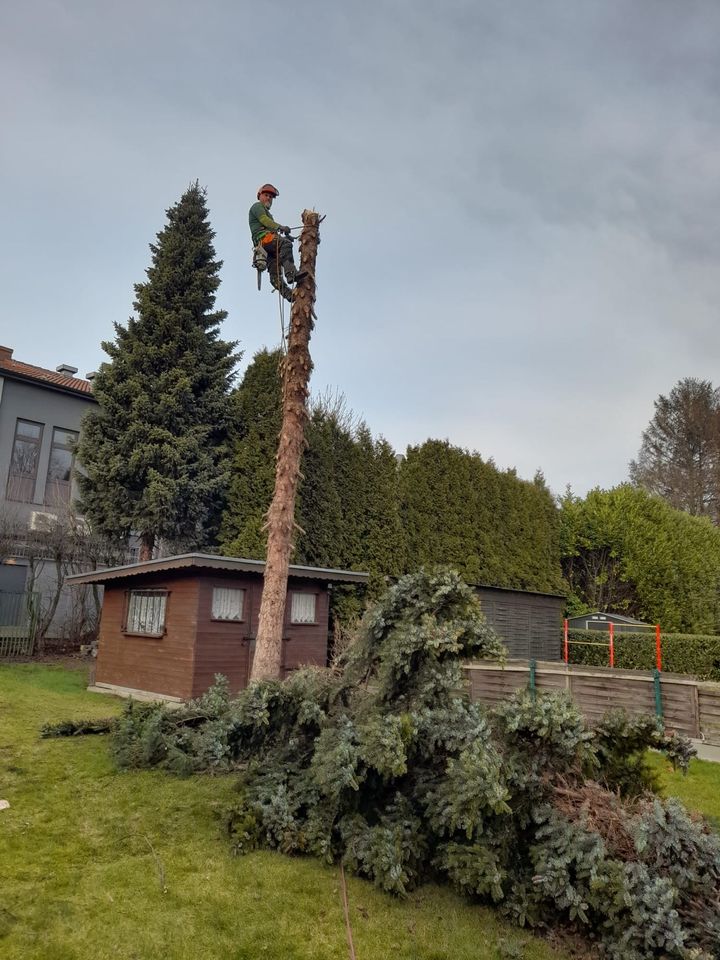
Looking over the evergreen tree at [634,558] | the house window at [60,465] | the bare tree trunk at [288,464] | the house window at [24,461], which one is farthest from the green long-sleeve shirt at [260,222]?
the house window at [24,461]

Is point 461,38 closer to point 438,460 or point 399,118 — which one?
point 399,118

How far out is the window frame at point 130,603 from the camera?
10.9m

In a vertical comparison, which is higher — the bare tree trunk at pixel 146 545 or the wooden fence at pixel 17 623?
the bare tree trunk at pixel 146 545

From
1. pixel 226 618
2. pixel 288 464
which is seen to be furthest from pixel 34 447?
pixel 288 464

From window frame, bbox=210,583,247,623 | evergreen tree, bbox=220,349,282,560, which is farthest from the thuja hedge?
evergreen tree, bbox=220,349,282,560

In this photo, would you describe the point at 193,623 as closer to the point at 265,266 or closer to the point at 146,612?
the point at 146,612

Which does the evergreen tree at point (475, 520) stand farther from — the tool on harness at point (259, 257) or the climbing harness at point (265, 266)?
the tool on harness at point (259, 257)

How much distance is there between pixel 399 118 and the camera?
33.8 ft

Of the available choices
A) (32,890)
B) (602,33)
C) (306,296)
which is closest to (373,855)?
(32,890)

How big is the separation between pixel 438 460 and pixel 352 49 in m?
9.88

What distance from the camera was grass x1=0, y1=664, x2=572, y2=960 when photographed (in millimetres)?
3117

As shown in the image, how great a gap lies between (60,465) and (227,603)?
1462 cm

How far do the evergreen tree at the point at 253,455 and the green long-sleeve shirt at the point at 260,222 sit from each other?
15.9 feet

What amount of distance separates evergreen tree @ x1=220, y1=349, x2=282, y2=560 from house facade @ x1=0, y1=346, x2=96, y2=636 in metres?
7.21
